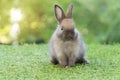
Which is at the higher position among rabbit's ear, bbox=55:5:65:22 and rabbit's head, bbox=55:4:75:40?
rabbit's ear, bbox=55:5:65:22

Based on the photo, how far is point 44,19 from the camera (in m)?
10.6

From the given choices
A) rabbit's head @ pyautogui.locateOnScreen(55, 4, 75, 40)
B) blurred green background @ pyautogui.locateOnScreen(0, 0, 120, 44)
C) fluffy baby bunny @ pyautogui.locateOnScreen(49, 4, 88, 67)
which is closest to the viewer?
rabbit's head @ pyautogui.locateOnScreen(55, 4, 75, 40)

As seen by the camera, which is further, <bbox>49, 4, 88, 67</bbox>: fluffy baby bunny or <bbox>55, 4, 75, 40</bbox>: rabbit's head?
<bbox>49, 4, 88, 67</bbox>: fluffy baby bunny

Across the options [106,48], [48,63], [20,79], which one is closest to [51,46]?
[48,63]

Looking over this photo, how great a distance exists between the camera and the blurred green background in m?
9.81

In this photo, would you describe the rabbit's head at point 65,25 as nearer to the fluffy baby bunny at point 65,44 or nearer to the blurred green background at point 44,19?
the fluffy baby bunny at point 65,44

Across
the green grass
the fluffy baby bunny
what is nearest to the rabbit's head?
the fluffy baby bunny

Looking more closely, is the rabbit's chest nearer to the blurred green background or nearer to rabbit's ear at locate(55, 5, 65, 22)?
rabbit's ear at locate(55, 5, 65, 22)

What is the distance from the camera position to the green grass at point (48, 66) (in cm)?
469

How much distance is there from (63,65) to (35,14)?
19.6 ft

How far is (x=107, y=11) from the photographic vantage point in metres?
9.99

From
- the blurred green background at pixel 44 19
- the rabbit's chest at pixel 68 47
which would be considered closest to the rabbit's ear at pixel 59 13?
the rabbit's chest at pixel 68 47

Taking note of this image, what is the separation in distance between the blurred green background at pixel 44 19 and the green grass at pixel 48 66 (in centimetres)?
331

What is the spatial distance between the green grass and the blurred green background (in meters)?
3.31
